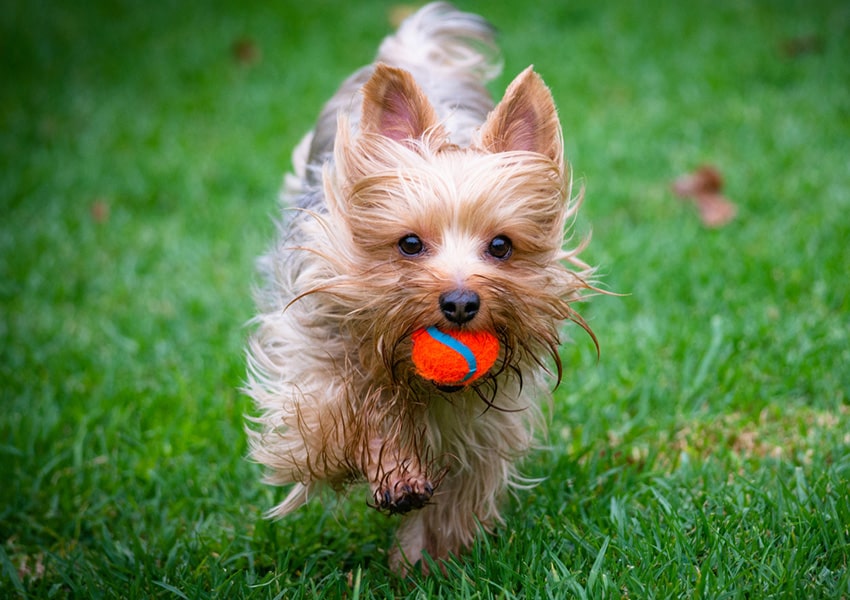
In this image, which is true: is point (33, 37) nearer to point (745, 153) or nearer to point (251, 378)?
point (745, 153)

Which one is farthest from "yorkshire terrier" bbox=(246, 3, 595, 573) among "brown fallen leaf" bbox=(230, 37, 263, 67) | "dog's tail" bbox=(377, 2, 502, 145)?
"brown fallen leaf" bbox=(230, 37, 263, 67)

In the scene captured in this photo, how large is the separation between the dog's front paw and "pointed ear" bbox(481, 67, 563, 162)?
3.49ft

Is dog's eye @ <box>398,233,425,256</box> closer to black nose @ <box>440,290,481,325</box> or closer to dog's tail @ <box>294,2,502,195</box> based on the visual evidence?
black nose @ <box>440,290,481,325</box>

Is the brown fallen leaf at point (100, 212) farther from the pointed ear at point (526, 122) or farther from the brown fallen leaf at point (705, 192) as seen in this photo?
the pointed ear at point (526, 122)

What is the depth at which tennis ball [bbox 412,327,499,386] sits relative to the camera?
271 cm

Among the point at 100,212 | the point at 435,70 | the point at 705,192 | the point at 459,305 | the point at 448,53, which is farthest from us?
the point at 100,212

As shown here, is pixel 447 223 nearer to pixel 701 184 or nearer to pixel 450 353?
pixel 450 353

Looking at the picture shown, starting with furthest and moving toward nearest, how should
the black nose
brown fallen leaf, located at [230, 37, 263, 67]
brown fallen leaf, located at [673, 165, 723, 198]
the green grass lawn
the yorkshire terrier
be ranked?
1. brown fallen leaf, located at [230, 37, 263, 67]
2. brown fallen leaf, located at [673, 165, 723, 198]
3. the green grass lawn
4. the yorkshire terrier
5. the black nose

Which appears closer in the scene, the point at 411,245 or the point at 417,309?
the point at 417,309

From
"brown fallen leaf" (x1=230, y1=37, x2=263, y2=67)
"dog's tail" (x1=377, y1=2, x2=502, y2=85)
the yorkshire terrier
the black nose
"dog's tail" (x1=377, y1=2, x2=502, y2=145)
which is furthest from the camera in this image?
"brown fallen leaf" (x1=230, y1=37, x2=263, y2=67)

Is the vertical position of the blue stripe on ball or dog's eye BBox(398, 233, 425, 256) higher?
dog's eye BBox(398, 233, 425, 256)

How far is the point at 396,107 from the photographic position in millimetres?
3066

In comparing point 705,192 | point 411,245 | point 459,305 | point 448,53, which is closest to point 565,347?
point 411,245

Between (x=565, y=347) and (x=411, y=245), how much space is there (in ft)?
4.47
